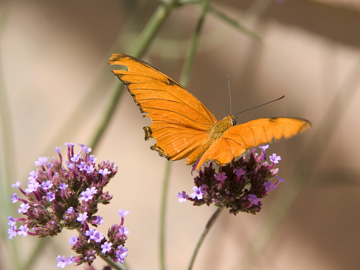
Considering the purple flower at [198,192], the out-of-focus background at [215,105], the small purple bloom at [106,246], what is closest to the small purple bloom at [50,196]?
the small purple bloom at [106,246]

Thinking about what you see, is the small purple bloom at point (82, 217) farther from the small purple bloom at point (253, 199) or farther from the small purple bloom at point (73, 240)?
the small purple bloom at point (253, 199)

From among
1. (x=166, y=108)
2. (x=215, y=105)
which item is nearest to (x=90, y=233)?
(x=166, y=108)

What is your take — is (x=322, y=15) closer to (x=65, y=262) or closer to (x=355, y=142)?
Answer: (x=355, y=142)

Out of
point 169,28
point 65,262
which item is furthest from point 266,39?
point 65,262

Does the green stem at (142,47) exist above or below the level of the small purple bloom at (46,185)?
above

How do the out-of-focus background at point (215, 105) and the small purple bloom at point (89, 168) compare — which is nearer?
the small purple bloom at point (89, 168)

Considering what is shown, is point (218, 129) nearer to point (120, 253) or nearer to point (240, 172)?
point (240, 172)
